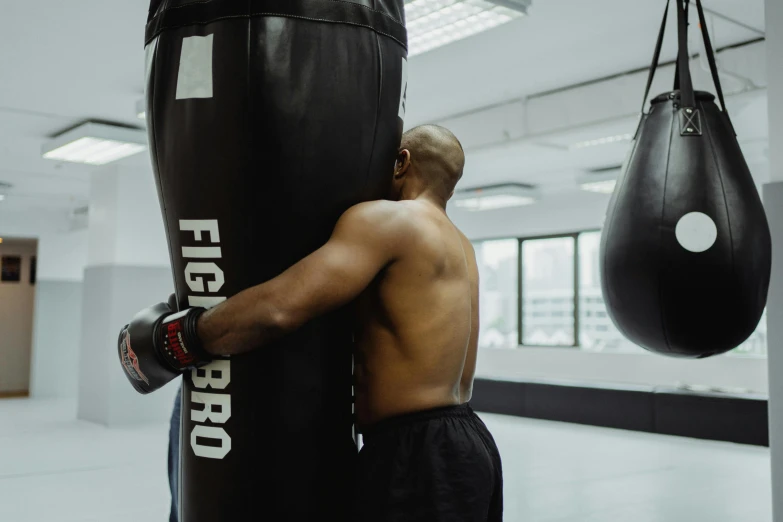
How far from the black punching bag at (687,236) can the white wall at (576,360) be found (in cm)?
652

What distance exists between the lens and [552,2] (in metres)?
4.30

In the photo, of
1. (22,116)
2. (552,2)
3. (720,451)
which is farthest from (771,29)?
(22,116)

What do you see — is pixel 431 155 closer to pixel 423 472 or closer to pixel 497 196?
pixel 423 472

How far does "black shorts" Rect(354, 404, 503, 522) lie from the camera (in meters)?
1.48

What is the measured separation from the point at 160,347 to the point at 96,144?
6188 mm

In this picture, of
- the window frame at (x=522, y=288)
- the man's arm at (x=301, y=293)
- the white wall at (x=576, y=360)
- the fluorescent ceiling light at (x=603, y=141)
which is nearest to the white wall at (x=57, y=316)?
the white wall at (x=576, y=360)

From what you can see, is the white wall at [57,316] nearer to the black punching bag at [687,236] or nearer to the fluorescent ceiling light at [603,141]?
the fluorescent ceiling light at [603,141]

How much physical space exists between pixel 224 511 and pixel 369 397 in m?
0.36

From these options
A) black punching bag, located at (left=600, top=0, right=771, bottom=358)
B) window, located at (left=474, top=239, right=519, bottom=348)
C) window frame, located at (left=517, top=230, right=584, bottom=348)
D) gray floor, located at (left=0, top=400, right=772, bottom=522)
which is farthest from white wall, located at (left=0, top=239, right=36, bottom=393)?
black punching bag, located at (left=600, top=0, right=771, bottom=358)

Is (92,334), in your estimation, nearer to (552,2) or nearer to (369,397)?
(552,2)

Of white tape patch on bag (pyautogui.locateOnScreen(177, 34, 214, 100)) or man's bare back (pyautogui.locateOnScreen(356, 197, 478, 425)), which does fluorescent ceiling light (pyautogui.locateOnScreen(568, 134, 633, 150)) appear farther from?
white tape patch on bag (pyautogui.locateOnScreen(177, 34, 214, 100))

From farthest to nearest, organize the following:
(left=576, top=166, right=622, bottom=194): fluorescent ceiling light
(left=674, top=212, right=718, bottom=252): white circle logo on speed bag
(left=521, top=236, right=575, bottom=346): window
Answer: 1. (left=521, top=236, right=575, bottom=346): window
2. (left=576, top=166, right=622, bottom=194): fluorescent ceiling light
3. (left=674, top=212, right=718, bottom=252): white circle logo on speed bag

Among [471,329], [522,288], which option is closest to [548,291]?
[522,288]

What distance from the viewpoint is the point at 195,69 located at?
136 centimetres
